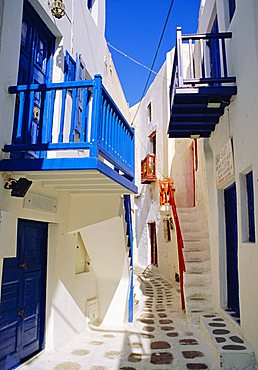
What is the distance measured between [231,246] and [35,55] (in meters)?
4.56

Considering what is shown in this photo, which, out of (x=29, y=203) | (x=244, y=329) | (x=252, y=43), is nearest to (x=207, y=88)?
(x=252, y=43)

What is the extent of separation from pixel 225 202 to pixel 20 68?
426 cm

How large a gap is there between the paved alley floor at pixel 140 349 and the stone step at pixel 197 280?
2.27 ft

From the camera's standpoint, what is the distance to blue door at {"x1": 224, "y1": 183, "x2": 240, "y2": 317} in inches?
229

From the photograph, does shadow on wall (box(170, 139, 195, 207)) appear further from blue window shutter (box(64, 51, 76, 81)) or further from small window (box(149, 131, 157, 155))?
blue window shutter (box(64, 51, 76, 81))

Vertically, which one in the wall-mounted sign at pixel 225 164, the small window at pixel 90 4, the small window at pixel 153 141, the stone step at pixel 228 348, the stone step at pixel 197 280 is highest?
the small window at pixel 90 4

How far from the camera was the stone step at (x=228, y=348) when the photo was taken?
4.00m

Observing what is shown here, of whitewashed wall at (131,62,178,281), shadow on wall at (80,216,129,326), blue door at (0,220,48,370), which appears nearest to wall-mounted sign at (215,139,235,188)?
shadow on wall at (80,216,129,326)

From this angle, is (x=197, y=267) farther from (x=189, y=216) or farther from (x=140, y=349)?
(x=140, y=349)

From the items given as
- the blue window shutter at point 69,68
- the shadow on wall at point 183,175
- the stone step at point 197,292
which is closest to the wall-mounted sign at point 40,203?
the blue window shutter at point 69,68

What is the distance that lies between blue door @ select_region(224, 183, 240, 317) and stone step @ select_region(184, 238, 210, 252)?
2.46 m

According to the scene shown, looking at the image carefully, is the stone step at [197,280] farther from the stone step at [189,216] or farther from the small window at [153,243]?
the small window at [153,243]

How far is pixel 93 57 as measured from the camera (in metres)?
7.31

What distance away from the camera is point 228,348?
13.8ft
